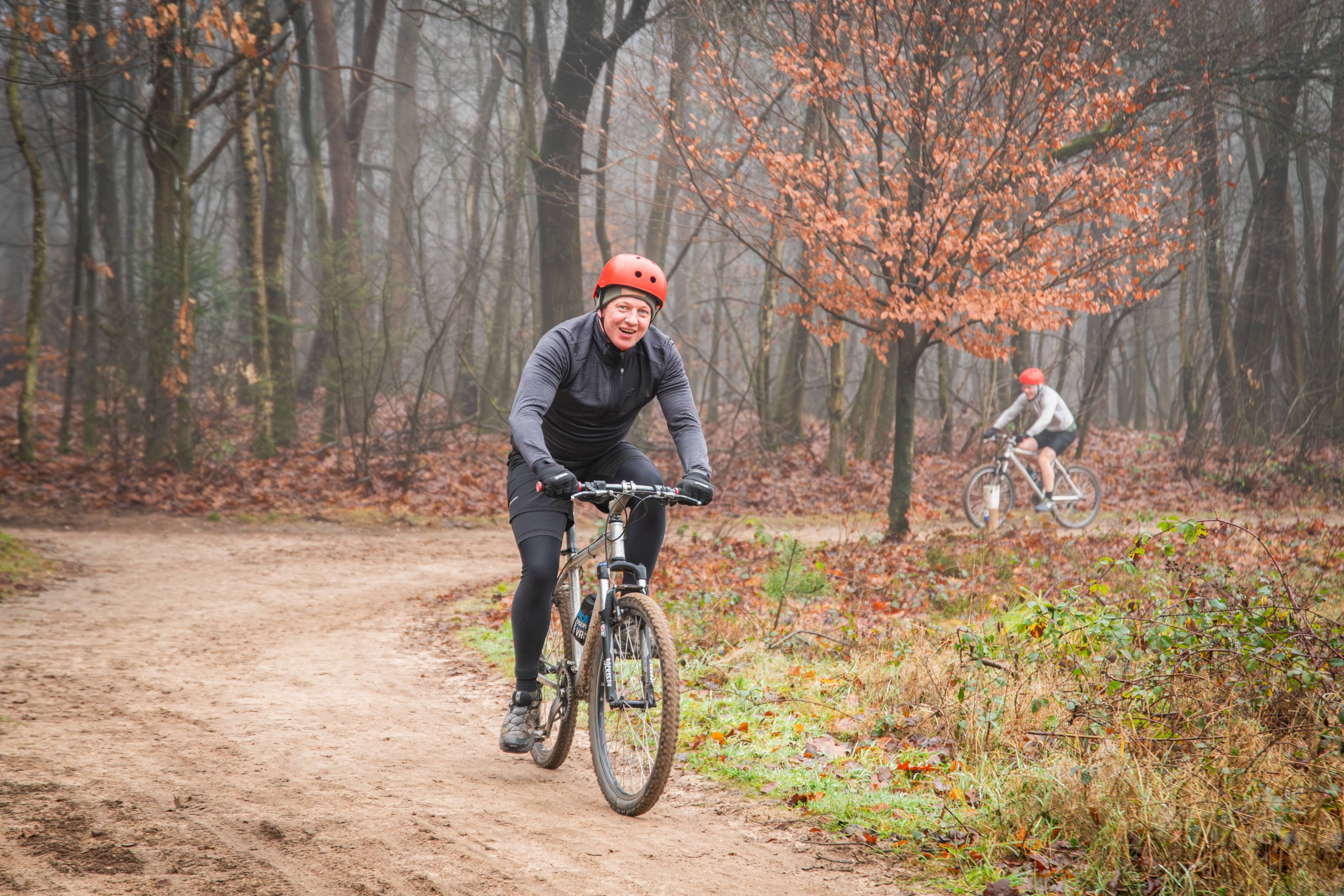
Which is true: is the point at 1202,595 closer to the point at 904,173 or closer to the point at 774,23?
the point at 904,173

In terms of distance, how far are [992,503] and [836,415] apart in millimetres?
5015

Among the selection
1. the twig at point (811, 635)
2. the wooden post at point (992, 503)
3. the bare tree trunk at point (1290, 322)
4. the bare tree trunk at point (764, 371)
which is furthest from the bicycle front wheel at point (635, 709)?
the bare tree trunk at point (1290, 322)

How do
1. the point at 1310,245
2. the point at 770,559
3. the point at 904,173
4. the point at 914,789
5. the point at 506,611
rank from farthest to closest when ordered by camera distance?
the point at 1310,245, the point at 904,173, the point at 770,559, the point at 506,611, the point at 914,789

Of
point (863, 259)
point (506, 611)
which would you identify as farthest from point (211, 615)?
point (863, 259)

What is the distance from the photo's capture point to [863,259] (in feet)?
38.3

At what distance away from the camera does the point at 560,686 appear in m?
4.44

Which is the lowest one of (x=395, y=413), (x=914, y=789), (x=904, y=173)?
(x=914, y=789)

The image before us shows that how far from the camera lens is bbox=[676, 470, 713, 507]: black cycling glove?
3.81 m

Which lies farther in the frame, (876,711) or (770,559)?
(770,559)

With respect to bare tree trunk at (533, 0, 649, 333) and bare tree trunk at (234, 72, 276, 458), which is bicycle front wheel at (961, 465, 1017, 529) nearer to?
bare tree trunk at (533, 0, 649, 333)

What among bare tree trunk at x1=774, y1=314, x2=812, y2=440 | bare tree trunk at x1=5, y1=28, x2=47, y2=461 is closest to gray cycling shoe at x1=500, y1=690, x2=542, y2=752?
bare tree trunk at x1=5, y1=28, x2=47, y2=461

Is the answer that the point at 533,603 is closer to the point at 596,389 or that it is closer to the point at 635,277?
the point at 596,389

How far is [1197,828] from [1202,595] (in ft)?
7.05

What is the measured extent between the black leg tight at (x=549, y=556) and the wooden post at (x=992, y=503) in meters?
9.86
